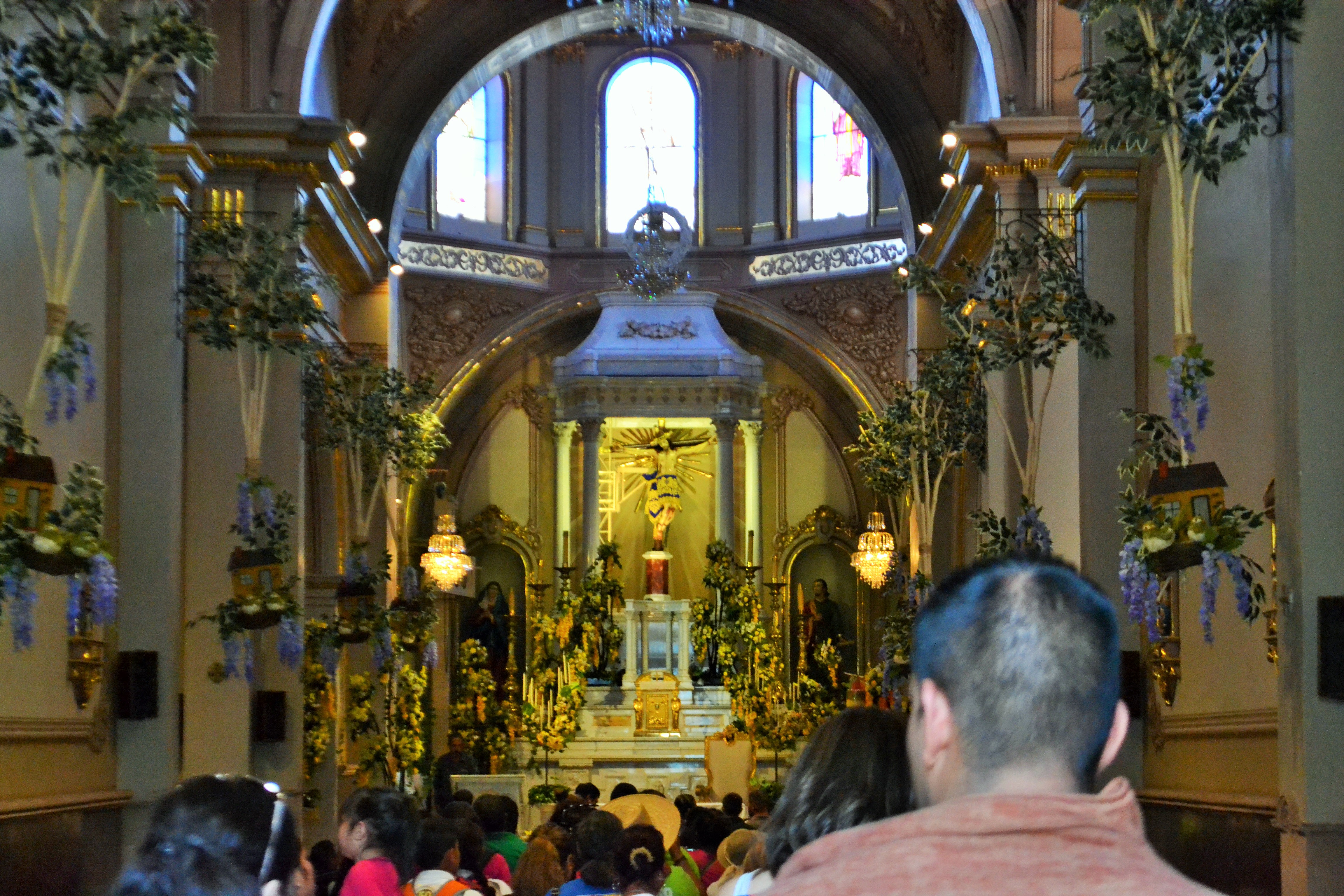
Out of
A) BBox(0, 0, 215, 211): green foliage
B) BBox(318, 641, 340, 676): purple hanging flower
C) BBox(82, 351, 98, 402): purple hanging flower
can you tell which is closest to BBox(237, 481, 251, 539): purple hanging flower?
BBox(318, 641, 340, 676): purple hanging flower

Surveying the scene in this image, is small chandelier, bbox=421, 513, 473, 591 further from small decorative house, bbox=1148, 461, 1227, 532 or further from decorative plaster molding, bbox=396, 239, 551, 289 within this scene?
small decorative house, bbox=1148, 461, 1227, 532

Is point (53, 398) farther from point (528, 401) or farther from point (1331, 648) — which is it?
point (528, 401)

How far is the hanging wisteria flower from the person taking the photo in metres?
12.5

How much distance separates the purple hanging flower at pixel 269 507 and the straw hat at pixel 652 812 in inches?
196

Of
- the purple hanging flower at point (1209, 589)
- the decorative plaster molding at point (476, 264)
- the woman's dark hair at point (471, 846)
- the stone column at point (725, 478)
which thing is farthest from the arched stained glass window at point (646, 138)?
the woman's dark hair at point (471, 846)

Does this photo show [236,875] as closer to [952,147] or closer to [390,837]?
[390,837]

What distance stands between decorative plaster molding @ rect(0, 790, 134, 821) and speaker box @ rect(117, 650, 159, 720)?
18.2 inches

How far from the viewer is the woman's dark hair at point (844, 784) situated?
3443 millimetres

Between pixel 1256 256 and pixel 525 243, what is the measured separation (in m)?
19.0

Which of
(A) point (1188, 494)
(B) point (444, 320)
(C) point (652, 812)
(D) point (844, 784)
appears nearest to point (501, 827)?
(C) point (652, 812)

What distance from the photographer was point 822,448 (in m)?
27.2

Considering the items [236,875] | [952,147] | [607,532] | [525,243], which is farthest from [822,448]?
[236,875]

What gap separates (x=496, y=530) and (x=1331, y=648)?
20.4 metres

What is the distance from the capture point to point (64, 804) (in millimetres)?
10008
